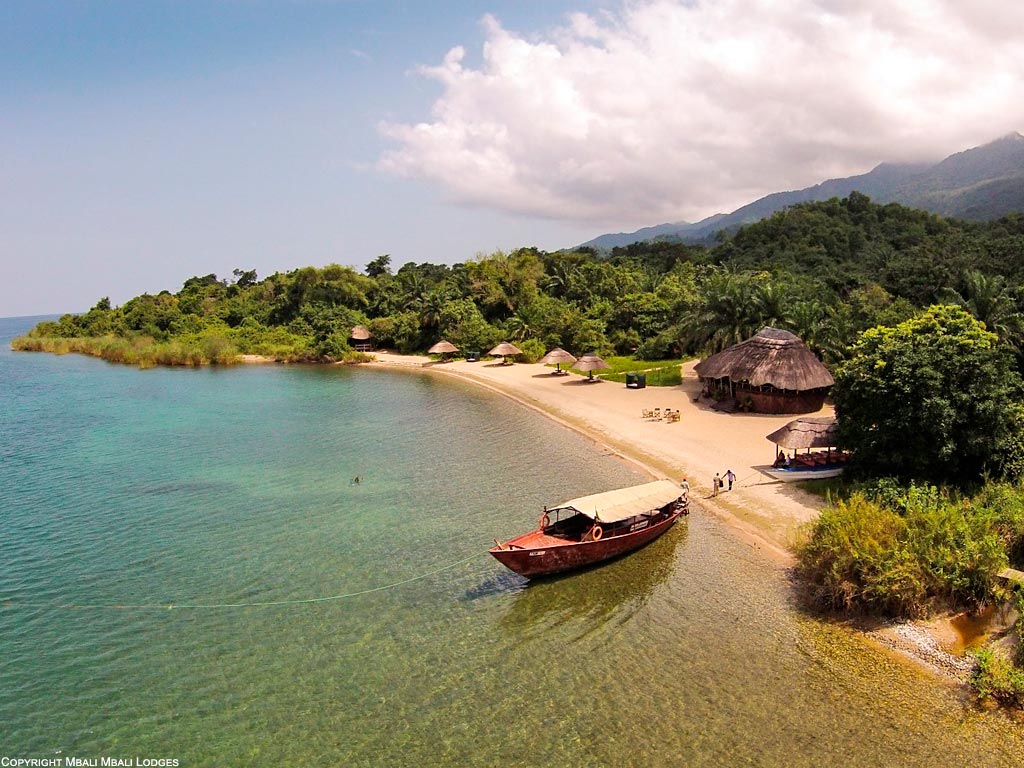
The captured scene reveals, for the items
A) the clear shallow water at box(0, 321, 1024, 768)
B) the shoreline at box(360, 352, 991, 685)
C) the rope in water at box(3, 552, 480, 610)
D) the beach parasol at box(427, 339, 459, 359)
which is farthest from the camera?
the beach parasol at box(427, 339, 459, 359)

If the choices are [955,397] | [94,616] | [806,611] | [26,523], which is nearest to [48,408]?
[26,523]

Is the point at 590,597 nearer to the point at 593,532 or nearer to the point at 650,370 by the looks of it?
the point at 593,532

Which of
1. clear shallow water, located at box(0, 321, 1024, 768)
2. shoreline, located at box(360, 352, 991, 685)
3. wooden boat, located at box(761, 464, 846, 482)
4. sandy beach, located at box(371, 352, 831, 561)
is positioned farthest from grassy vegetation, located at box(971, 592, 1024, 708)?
wooden boat, located at box(761, 464, 846, 482)

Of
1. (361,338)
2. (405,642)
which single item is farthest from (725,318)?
(361,338)

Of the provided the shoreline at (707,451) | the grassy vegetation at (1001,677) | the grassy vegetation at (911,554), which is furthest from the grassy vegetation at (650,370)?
the grassy vegetation at (1001,677)

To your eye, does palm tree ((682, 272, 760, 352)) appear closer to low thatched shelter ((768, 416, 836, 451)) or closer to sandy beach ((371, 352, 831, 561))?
sandy beach ((371, 352, 831, 561))

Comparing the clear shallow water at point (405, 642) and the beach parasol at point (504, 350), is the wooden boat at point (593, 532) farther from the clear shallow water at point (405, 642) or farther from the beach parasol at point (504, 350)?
the beach parasol at point (504, 350)
